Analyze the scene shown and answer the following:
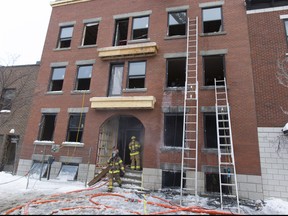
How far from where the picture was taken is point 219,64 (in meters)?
12.8

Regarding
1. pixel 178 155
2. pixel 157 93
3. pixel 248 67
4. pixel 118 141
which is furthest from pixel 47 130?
pixel 248 67

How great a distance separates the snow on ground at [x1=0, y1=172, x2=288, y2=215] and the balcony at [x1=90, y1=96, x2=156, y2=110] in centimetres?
434

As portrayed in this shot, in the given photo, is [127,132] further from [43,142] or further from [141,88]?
[43,142]

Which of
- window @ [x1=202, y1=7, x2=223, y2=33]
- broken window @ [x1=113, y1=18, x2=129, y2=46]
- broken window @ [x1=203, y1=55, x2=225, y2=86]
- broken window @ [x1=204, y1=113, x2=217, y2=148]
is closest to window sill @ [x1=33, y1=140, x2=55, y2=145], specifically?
broken window @ [x1=113, y1=18, x2=129, y2=46]

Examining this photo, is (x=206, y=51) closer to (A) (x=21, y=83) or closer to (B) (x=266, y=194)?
(B) (x=266, y=194)

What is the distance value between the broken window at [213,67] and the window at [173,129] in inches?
132

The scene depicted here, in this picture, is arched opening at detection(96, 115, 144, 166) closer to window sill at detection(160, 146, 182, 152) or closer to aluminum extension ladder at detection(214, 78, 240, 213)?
window sill at detection(160, 146, 182, 152)

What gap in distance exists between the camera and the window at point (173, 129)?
11.7 metres

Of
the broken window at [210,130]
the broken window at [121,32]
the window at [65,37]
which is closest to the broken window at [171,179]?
the broken window at [210,130]

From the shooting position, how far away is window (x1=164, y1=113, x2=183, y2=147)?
38.4ft

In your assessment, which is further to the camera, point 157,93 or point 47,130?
point 47,130

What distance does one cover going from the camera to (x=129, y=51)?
42.9ft

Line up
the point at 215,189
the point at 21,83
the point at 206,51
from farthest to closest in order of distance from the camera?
the point at 21,83, the point at 206,51, the point at 215,189

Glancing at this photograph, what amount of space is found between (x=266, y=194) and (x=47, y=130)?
13.7 metres
